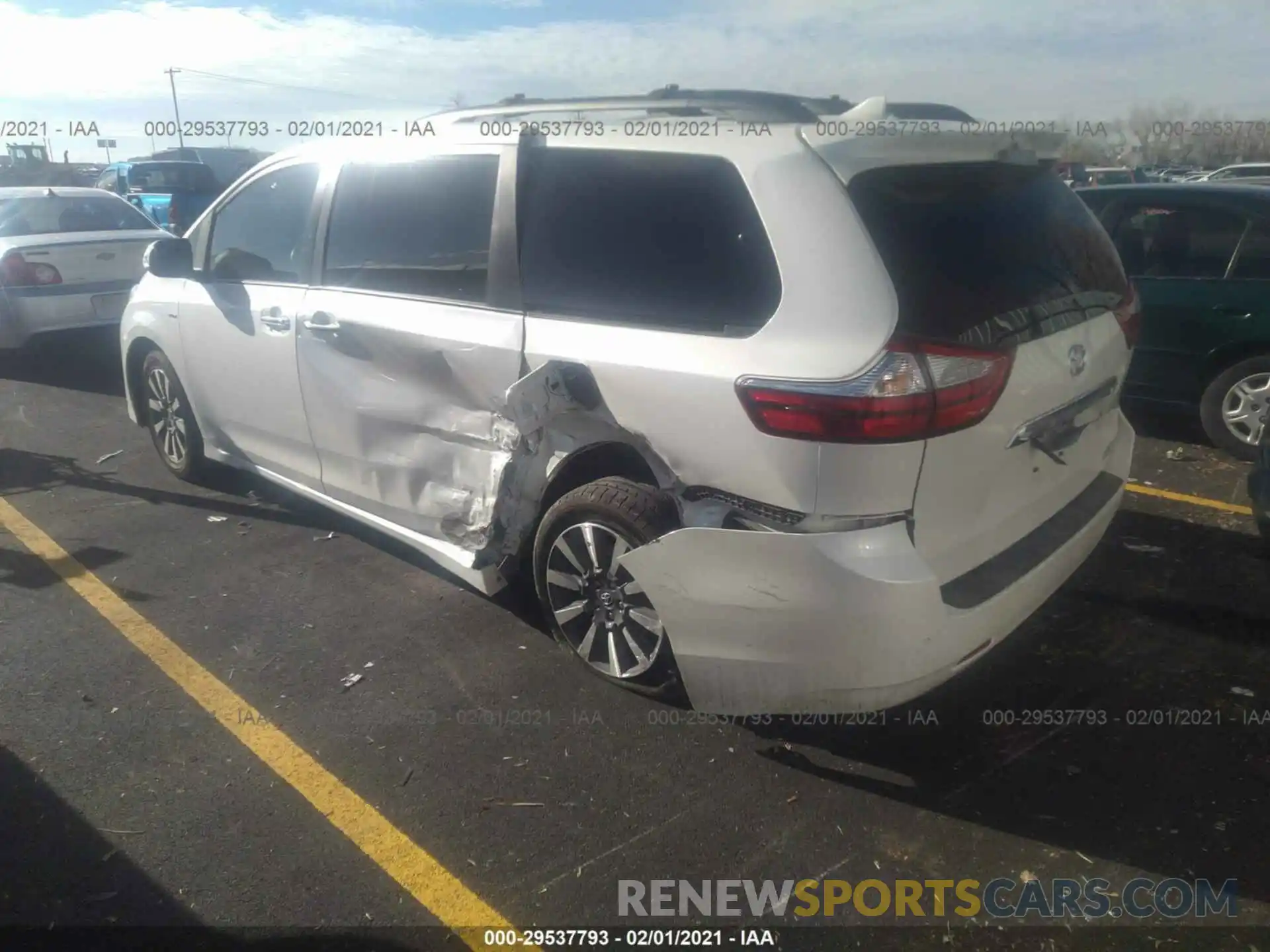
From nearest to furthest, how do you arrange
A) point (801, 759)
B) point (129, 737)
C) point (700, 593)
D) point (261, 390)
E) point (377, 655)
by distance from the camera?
1. point (700, 593)
2. point (801, 759)
3. point (129, 737)
4. point (377, 655)
5. point (261, 390)

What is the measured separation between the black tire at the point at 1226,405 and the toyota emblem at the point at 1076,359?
3204 millimetres

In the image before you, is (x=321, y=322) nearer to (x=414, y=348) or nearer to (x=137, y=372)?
(x=414, y=348)

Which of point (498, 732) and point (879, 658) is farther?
point (498, 732)

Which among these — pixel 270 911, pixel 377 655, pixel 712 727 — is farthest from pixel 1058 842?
pixel 377 655

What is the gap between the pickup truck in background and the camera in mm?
17094

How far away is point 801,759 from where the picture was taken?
3.15 meters

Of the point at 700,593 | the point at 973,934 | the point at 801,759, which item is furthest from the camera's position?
the point at 801,759

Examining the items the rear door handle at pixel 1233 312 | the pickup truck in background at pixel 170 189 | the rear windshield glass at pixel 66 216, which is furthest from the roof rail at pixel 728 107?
the pickup truck in background at pixel 170 189

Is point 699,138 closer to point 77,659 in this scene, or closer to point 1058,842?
point 1058,842

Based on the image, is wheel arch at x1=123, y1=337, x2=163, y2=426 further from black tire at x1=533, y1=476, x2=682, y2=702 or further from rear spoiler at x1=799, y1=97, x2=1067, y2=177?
rear spoiler at x1=799, y1=97, x2=1067, y2=177

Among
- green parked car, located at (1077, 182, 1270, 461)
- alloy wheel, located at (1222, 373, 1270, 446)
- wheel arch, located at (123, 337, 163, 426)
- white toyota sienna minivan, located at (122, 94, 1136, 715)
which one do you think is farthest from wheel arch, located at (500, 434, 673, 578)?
alloy wheel, located at (1222, 373, 1270, 446)

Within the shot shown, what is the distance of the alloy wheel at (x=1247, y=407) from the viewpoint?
5582mm

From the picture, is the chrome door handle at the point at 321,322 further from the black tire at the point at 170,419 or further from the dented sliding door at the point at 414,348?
the black tire at the point at 170,419

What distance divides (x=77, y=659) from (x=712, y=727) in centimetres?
252
